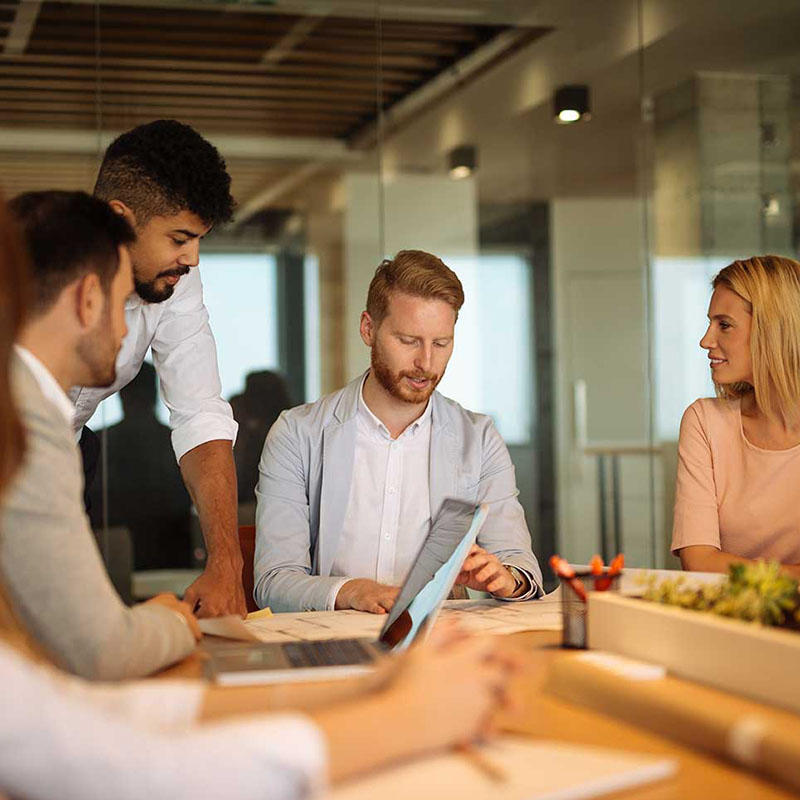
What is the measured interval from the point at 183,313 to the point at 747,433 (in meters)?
1.50

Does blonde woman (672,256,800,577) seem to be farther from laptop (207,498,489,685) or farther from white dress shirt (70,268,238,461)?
white dress shirt (70,268,238,461)

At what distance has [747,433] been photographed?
2.82 meters

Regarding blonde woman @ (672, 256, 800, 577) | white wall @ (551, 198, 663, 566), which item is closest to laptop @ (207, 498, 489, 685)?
blonde woman @ (672, 256, 800, 577)

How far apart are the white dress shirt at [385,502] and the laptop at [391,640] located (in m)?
0.90

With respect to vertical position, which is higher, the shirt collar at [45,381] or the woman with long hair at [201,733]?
the shirt collar at [45,381]

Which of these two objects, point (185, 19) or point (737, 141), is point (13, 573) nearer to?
point (185, 19)

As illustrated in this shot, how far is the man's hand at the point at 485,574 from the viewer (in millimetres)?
2266

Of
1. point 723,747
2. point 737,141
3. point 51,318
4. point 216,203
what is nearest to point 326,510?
point 216,203

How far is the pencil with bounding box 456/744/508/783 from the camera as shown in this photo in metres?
1.05

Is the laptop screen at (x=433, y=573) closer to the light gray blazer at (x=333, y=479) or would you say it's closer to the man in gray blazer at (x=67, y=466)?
the man in gray blazer at (x=67, y=466)

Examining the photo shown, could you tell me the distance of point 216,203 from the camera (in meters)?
2.62

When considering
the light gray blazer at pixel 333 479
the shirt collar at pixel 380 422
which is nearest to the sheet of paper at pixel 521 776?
the light gray blazer at pixel 333 479

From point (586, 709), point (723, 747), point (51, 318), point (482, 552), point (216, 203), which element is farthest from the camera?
point (216, 203)

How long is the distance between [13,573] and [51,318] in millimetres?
375
